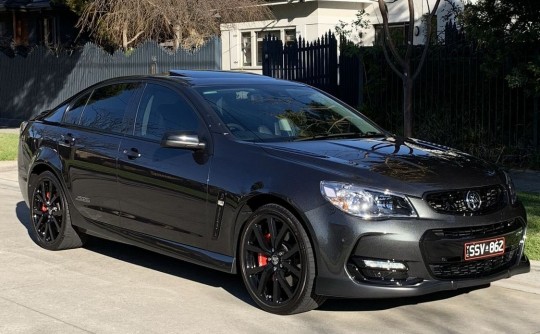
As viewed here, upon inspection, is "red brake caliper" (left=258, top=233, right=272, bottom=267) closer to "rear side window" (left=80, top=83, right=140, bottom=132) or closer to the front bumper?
the front bumper

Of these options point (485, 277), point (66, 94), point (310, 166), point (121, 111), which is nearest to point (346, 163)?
point (310, 166)

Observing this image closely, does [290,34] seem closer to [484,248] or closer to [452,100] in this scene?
[452,100]

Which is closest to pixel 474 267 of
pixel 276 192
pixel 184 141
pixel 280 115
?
pixel 276 192

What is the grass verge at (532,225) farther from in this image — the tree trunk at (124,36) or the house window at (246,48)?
the house window at (246,48)

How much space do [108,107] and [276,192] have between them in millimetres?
2525

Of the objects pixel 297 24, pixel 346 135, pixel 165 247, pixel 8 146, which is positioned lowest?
pixel 8 146

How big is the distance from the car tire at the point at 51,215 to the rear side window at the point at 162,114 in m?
1.29

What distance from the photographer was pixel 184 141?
21.8 feet

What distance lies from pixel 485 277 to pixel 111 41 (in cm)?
2235

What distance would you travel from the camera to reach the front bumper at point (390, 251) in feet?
18.8

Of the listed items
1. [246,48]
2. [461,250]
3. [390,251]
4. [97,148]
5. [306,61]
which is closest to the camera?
[390,251]

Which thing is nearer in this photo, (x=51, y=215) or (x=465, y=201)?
(x=465, y=201)

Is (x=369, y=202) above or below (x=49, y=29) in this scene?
below

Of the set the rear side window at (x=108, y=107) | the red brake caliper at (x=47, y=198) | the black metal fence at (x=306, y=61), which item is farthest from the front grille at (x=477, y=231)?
the black metal fence at (x=306, y=61)
